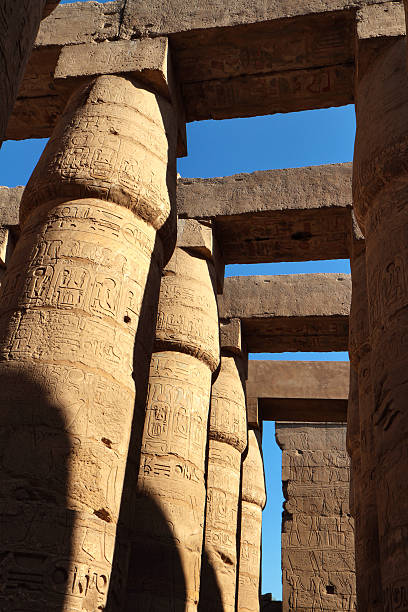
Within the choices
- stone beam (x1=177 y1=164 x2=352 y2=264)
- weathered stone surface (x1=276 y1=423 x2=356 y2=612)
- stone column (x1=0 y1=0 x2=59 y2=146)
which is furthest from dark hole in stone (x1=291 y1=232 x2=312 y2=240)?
weathered stone surface (x1=276 y1=423 x2=356 y2=612)

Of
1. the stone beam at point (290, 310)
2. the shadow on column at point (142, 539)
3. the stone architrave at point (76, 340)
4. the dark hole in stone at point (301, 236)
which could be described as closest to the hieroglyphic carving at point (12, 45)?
the stone architrave at point (76, 340)

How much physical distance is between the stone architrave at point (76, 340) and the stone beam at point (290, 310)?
4760mm

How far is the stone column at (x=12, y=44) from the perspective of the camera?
9.81 feet

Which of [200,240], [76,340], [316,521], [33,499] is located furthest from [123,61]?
[316,521]

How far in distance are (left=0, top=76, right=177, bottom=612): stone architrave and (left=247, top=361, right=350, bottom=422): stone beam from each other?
709cm

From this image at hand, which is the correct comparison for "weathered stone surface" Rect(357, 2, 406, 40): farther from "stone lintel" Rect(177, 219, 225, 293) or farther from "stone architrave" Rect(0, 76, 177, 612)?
"stone lintel" Rect(177, 219, 225, 293)

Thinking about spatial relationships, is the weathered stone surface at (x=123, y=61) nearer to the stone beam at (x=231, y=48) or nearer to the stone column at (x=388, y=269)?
the stone beam at (x=231, y=48)

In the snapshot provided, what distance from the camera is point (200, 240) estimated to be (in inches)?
329

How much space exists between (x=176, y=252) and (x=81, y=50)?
2.62m

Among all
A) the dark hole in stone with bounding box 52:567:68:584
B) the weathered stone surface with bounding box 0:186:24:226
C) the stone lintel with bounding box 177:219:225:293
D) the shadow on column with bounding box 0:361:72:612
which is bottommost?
the dark hole in stone with bounding box 52:567:68:584

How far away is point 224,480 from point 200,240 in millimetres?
3375

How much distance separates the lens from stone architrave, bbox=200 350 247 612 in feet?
27.2

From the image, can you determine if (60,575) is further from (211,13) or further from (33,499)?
(211,13)

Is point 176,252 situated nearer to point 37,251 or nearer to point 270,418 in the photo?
point 37,251
